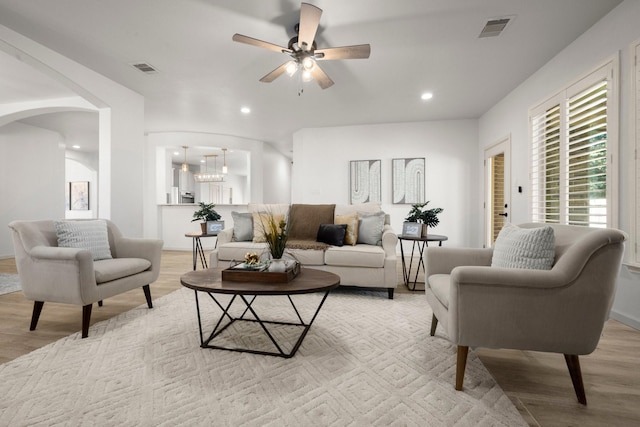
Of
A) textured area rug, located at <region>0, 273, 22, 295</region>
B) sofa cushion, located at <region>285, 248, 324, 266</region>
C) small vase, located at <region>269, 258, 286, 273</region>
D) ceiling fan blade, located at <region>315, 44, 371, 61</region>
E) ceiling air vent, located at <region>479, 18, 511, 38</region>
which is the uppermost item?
ceiling air vent, located at <region>479, 18, 511, 38</region>

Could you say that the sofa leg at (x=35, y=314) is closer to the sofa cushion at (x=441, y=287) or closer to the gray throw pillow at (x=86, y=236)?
the gray throw pillow at (x=86, y=236)

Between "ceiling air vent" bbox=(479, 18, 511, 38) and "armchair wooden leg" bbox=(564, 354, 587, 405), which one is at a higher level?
"ceiling air vent" bbox=(479, 18, 511, 38)

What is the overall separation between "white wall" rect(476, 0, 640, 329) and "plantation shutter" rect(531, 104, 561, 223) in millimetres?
187

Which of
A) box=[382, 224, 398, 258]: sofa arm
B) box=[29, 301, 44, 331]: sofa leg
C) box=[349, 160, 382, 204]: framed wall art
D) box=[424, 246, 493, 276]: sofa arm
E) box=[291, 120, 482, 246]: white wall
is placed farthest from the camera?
box=[349, 160, 382, 204]: framed wall art

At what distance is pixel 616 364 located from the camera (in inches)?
72.0

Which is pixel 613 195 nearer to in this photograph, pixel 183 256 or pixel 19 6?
pixel 19 6

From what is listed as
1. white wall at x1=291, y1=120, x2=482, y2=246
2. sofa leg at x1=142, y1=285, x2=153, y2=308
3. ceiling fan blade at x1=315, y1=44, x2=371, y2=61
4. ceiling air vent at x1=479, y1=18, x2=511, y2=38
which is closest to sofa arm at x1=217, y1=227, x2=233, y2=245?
sofa leg at x1=142, y1=285, x2=153, y2=308

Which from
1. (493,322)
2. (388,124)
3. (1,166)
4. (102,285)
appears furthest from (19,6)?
(388,124)

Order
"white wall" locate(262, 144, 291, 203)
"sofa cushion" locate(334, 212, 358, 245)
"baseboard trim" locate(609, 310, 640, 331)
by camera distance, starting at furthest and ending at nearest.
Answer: "white wall" locate(262, 144, 291, 203)
"sofa cushion" locate(334, 212, 358, 245)
"baseboard trim" locate(609, 310, 640, 331)

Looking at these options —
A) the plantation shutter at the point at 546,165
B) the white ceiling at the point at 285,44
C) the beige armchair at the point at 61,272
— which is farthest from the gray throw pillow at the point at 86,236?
the plantation shutter at the point at 546,165

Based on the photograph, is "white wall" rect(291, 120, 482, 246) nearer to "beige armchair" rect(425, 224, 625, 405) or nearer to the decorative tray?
the decorative tray

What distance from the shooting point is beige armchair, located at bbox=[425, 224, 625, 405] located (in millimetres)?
1351

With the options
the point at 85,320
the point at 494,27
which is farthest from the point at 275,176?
the point at 85,320

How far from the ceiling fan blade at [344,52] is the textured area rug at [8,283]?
4.14m
